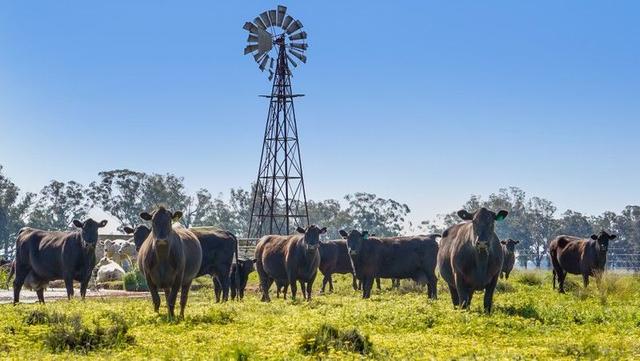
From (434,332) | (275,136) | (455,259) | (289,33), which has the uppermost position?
(289,33)

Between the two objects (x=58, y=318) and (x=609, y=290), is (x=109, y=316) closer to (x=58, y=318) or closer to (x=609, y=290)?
(x=58, y=318)

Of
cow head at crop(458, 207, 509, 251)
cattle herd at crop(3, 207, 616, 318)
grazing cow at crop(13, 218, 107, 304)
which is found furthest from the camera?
grazing cow at crop(13, 218, 107, 304)

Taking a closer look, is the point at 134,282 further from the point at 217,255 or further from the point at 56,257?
the point at 217,255

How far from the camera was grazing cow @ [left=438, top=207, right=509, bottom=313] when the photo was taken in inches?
677

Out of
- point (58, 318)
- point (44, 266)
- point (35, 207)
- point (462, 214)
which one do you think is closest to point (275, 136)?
point (44, 266)

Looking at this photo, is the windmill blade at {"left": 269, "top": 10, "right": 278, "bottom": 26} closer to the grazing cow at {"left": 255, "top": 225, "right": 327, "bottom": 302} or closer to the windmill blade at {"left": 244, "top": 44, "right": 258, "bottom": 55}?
the windmill blade at {"left": 244, "top": 44, "right": 258, "bottom": 55}

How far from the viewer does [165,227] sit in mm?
16828

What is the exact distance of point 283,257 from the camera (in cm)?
2734

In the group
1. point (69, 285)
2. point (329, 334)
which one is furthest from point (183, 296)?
point (69, 285)

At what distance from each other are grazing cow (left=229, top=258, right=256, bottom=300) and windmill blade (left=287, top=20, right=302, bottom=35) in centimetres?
3096

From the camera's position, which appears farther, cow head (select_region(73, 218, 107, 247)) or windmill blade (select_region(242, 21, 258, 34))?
windmill blade (select_region(242, 21, 258, 34))

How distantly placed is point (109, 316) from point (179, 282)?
2049 mm

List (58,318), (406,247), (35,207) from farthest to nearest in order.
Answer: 1. (35,207)
2. (406,247)
3. (58,318)

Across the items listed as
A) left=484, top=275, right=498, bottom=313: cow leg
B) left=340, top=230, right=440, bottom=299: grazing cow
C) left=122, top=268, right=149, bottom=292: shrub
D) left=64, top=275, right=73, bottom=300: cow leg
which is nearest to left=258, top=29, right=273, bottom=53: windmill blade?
left=122, top=268, right=149, bottom=292: shrub
